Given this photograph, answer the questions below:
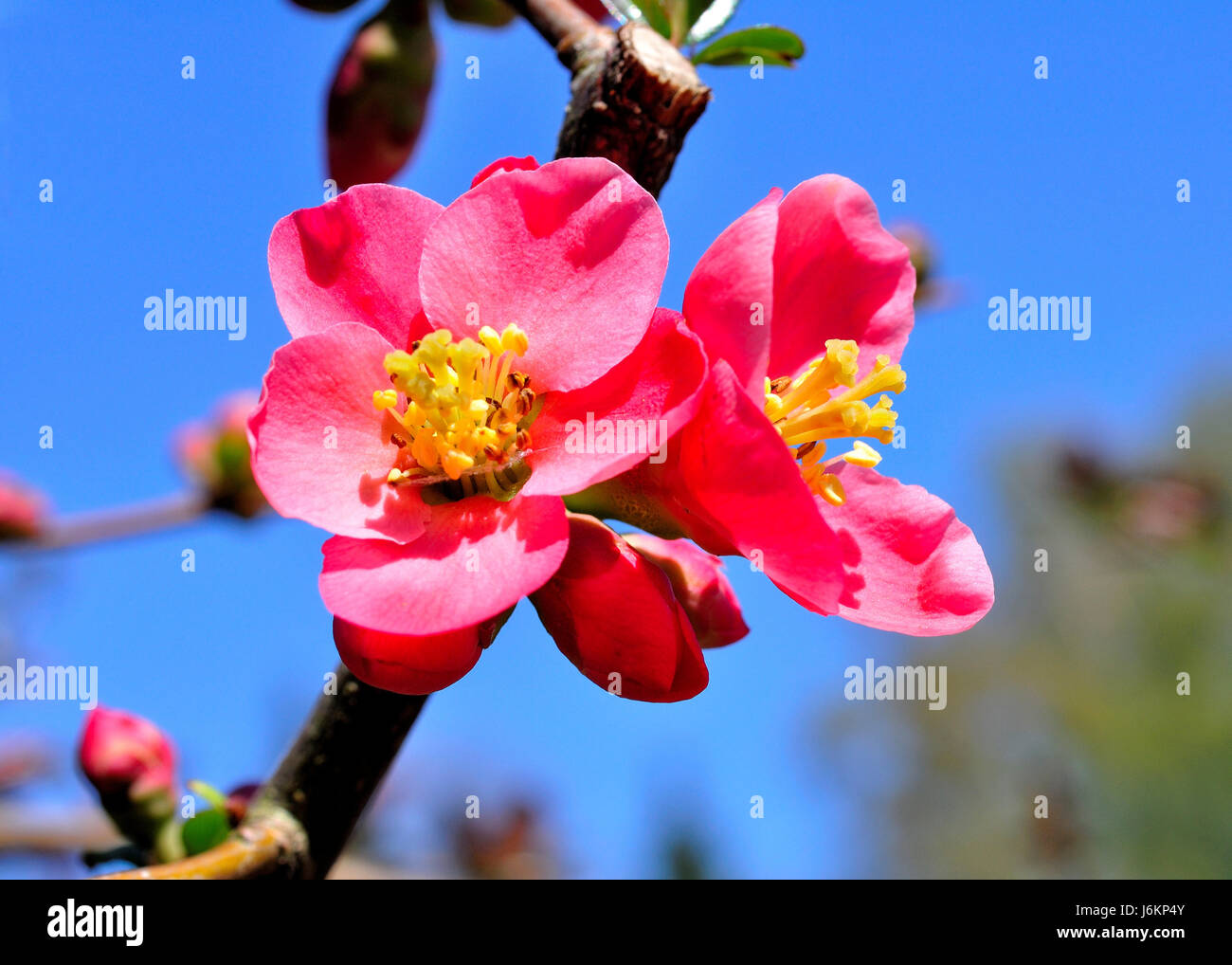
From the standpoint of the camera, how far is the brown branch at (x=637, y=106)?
847mm

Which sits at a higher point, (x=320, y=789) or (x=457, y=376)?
(x=457, y=376)

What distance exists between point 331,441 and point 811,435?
14.8 inches

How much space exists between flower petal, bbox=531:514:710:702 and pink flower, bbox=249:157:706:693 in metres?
0.05

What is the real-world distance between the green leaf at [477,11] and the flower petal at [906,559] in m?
0.87

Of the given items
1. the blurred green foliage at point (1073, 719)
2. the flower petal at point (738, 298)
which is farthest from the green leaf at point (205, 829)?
the blurred green foliage at point (1073, 719)

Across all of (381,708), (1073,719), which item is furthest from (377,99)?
(1073,719)

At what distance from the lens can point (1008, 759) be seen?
1373cm

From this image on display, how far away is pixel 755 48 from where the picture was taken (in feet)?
3.22

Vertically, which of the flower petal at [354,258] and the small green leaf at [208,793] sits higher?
the flower petal at [354,258]

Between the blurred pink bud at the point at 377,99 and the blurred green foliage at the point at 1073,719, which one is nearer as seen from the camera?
the blurred pink bud at the point at 377,99

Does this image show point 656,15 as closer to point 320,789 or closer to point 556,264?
point 556,264

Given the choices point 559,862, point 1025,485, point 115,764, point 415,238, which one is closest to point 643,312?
point 415,238

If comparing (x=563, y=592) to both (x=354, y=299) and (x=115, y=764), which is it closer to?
(x=354, y=299)

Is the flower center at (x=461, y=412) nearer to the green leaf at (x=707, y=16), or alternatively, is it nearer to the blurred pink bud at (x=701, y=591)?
the blurred pink bud at (x=701, y=591)
